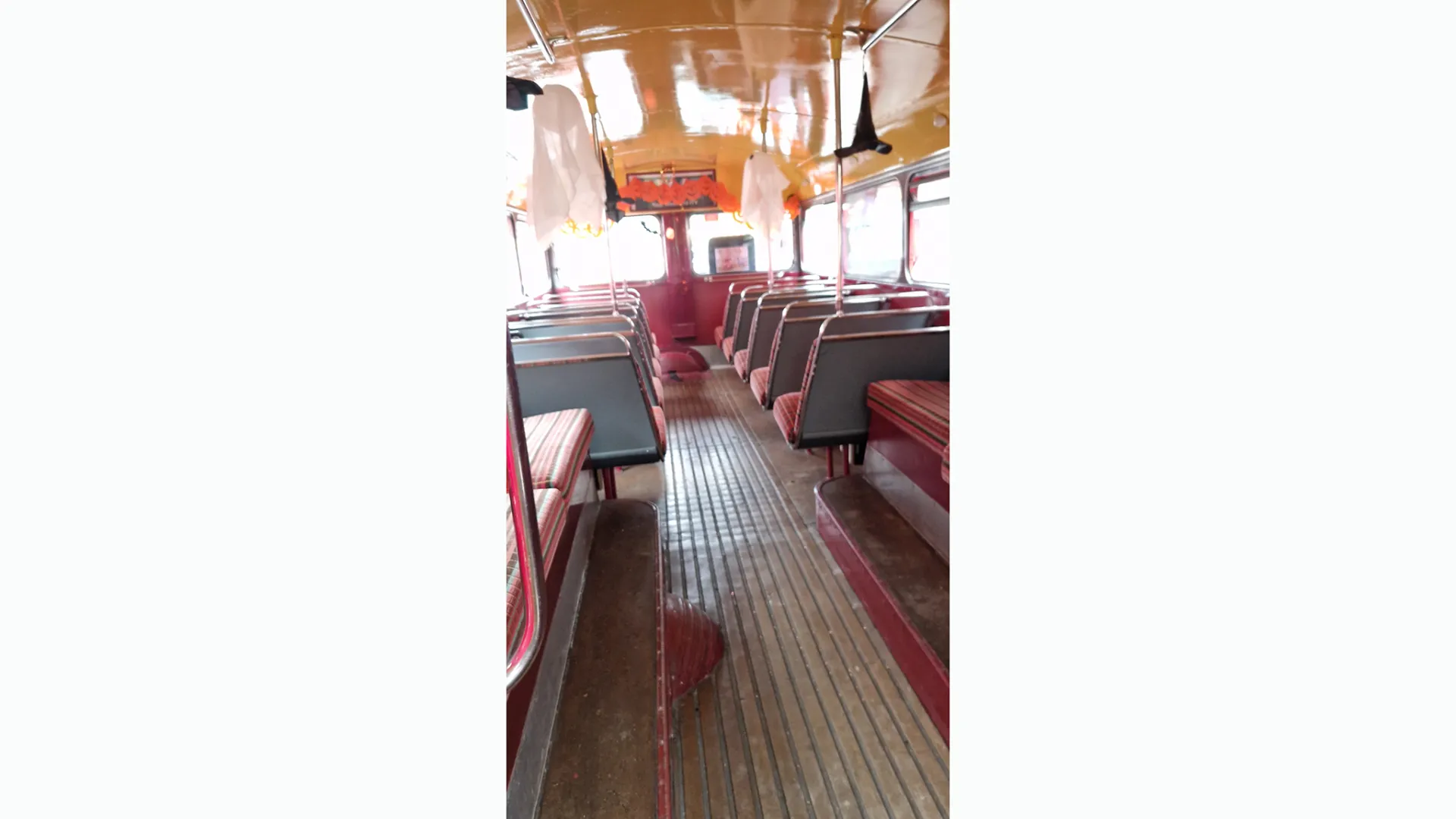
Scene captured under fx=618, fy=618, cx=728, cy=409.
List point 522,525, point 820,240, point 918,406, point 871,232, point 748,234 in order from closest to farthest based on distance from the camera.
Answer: point 522,525, point 918,406, point 871,232, point 820,240, point 748,234

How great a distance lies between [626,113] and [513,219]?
264 centimetres

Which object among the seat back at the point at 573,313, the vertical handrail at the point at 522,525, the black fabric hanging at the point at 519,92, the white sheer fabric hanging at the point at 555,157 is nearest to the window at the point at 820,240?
the seat back at the point at 573,313

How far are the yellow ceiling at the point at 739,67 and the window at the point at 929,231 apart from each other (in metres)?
0.25

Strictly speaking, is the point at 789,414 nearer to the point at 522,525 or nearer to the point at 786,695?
the point at 786,695

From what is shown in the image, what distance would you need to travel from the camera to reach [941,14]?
2609mm

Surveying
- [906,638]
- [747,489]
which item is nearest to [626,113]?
[747,489]

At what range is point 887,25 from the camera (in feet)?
9.02

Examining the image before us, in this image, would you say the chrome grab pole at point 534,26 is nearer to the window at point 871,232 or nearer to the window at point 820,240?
the window at point 871,232

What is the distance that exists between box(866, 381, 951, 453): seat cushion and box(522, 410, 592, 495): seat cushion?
52.0 inches

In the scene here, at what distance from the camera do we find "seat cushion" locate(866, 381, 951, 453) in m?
2.36

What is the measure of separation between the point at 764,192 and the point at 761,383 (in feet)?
6.58

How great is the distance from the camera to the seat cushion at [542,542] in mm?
1098

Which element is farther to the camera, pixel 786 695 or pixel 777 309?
pixel 777 309

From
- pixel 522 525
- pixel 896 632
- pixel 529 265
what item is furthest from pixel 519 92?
pixel 529 265
